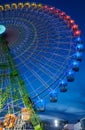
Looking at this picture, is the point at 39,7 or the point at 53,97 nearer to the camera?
the point at 53,97

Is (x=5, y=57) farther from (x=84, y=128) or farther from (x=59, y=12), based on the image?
(x=84, y=128)

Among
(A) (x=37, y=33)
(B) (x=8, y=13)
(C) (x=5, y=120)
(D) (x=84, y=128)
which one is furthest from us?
(D) (x=84, y=128)

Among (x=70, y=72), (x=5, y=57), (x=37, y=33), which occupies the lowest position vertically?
(x=70, y=72)

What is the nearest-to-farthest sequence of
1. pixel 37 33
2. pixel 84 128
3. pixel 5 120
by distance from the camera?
pixel 5 120 < pixel 37 33 < pixel 84 128

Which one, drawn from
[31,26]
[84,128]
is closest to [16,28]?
[31,26]

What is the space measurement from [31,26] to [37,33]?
4.72 feet

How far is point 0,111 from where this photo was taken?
40.5 meters

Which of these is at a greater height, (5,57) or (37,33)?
(37,33)

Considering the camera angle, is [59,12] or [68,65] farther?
[59,12]

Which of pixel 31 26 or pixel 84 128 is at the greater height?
pixel 31 26

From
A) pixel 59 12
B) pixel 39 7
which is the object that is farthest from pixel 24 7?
pixel 59 12

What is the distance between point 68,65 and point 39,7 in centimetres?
1090

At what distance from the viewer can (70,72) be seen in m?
38.9

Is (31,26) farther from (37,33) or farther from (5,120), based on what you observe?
(5,120)
